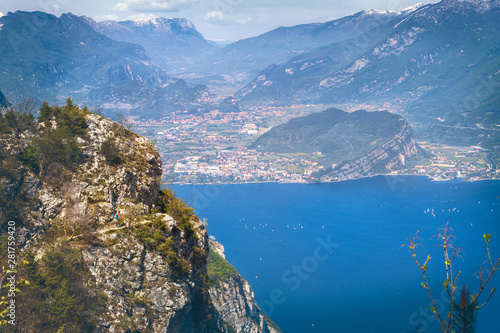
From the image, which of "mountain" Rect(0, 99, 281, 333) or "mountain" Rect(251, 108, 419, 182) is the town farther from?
"mountain" Rect(0, 99, 281, 333)

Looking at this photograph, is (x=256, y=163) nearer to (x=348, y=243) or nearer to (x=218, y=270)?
(x=348, y=243)

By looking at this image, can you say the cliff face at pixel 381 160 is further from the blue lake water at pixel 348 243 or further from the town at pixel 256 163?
the blue lake water at pixel 348 243

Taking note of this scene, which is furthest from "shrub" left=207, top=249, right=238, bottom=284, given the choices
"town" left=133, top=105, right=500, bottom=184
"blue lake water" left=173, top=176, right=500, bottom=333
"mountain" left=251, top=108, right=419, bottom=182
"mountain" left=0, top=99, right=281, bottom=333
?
"mountain" left=251, top=108, right=419, bottom=182

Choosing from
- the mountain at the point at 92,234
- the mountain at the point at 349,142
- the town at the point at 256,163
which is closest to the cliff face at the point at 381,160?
the mountain at the point at 349,142

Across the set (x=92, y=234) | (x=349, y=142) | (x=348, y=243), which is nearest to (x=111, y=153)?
(x=92, y=234)

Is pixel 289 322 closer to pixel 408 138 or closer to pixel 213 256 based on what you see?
pixel 213 256

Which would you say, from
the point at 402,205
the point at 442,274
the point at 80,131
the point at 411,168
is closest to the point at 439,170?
the point at 411,168
